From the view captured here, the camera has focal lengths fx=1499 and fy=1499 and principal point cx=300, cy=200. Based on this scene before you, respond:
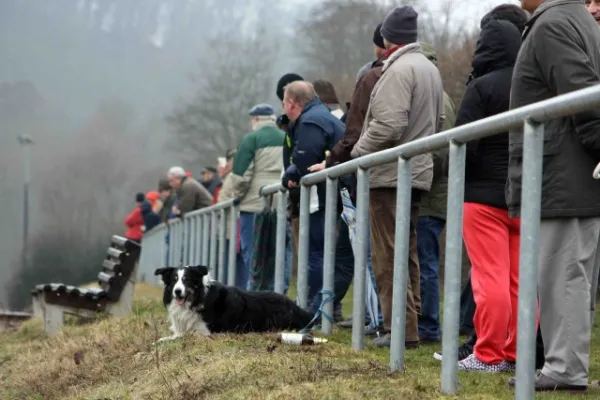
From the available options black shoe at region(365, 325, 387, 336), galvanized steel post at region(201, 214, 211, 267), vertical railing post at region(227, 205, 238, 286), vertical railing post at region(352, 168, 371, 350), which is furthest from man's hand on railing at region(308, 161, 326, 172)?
galvanized steel post at region(201, 214, 211, 267)

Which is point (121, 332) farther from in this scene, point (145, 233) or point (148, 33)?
point (148, 33)

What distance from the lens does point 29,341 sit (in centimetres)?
1291

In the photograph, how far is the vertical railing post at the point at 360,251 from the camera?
7992 millimetres

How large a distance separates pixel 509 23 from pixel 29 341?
21.5 ft

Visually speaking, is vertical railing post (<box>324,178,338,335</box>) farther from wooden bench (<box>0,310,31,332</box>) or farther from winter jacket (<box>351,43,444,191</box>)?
wooden bench (<box>0,310,31,332</box>)

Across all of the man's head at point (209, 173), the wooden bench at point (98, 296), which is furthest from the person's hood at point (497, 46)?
the man's head at point (209, 173)

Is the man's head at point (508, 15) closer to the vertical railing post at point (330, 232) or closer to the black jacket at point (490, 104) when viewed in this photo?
the black jacket at point (490, 104)

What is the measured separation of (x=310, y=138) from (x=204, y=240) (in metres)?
5.46

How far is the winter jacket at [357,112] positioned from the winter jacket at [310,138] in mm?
1066

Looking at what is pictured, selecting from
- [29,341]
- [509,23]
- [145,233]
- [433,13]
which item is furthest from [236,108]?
[509,23]

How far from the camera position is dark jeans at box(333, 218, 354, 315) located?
10336mm

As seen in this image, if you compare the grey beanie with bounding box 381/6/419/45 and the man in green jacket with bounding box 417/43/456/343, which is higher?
the grey beanie with bounding box 381/6/419/45

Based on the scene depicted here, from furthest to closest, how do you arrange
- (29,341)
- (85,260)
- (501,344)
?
(85,260)
(29,341)
(501,344)

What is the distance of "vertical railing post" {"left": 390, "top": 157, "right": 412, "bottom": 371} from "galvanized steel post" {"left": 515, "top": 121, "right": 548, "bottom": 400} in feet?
4.90
